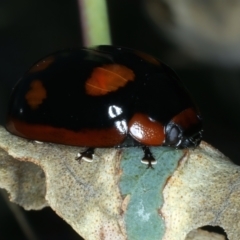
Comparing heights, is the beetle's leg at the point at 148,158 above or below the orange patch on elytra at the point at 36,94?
below

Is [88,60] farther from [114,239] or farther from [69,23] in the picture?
[69,23]

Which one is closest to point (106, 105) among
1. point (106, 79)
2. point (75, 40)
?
point (106, 79)

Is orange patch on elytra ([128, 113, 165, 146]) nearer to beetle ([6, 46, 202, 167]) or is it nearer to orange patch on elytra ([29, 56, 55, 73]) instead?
beetle ([6, 46, 202, 167])

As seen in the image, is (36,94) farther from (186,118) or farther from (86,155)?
(186,118)

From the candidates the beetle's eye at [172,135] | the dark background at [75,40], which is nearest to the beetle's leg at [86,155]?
the beetle's eye at [172,135]

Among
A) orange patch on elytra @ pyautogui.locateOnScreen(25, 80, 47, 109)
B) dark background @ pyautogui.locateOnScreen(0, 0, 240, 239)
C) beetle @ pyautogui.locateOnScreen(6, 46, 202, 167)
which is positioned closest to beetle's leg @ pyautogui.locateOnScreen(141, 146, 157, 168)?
beetle @ pyautogui.locateOnScreen(6, 46, 202, 167)

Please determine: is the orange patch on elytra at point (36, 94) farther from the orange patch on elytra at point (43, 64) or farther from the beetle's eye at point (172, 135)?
the beetle's eye at point (172, 135)
